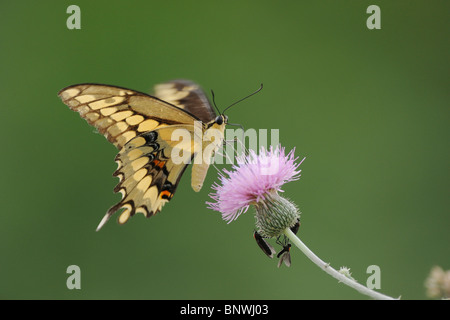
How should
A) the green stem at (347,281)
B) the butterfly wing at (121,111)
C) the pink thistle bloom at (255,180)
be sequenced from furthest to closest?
the butterfly wing at (121,111) < the pink thistle bloom at (255,180) < the green stem at (347,281)

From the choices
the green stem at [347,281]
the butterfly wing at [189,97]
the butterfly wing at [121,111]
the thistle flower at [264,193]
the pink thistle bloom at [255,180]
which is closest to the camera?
the green stem at [347,281]

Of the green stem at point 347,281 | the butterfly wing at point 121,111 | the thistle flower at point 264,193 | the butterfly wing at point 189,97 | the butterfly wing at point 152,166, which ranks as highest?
the butterfly wing at point 189,97

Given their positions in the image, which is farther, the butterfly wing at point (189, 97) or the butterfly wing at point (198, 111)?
the butterfly wing at point (189, 97)

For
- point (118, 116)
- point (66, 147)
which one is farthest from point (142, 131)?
point (66, 147)

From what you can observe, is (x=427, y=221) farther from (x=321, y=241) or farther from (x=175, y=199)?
(x=175, y=199)

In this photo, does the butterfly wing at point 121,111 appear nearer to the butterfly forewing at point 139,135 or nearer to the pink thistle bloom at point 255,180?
the butterfly forewing at point 139,135

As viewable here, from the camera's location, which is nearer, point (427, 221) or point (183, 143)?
point (183, 143)

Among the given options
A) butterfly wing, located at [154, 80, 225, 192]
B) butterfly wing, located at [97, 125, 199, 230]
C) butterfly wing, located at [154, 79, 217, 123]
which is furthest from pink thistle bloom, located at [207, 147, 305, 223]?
butterfly wing, located at [154, 79, 217, 123]

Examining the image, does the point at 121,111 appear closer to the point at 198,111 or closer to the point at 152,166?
the point at 152,166

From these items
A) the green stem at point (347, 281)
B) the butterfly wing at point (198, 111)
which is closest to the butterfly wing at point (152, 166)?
the butterfly wing at point (198, 111)
